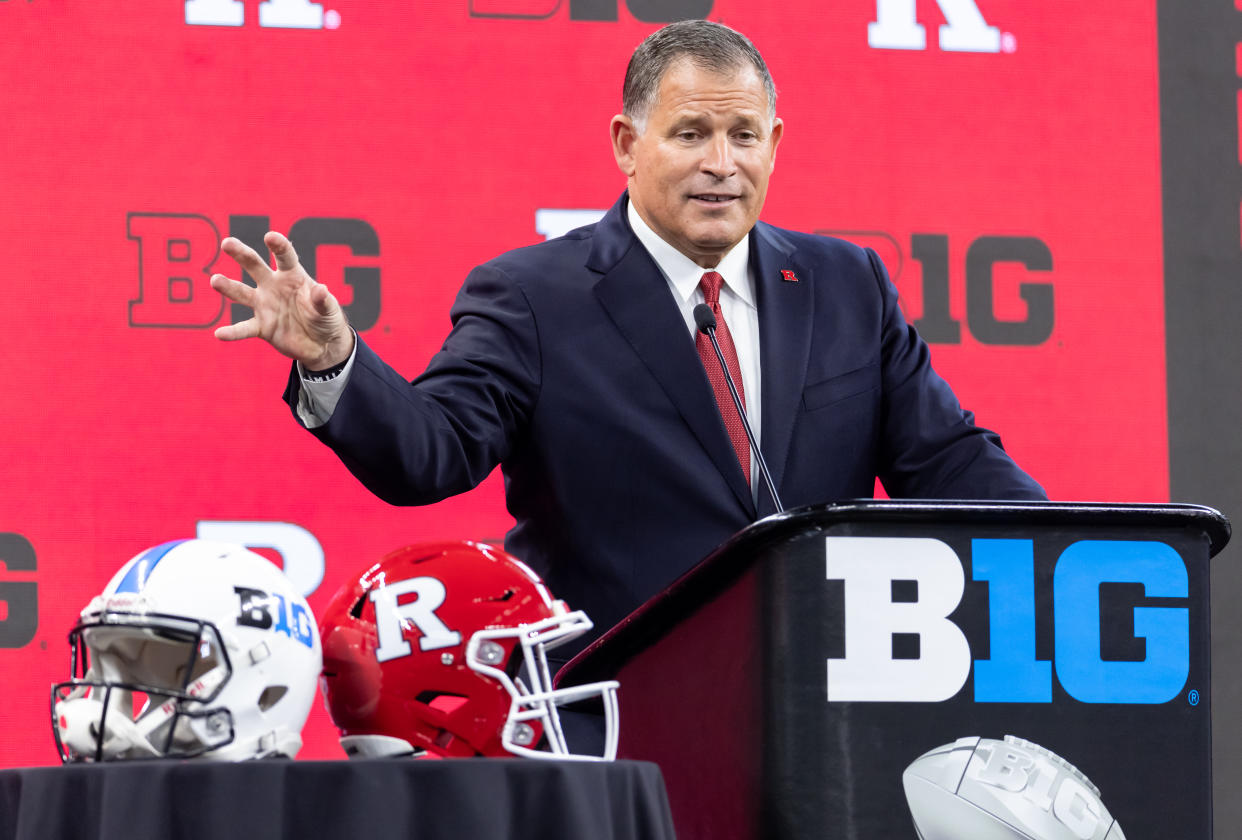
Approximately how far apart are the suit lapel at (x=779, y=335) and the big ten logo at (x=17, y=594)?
6.27ft

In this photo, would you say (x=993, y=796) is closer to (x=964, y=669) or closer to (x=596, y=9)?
(x=964, y=669)

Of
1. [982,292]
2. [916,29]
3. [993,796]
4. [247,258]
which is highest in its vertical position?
[916,29]

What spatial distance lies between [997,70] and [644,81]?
165cm

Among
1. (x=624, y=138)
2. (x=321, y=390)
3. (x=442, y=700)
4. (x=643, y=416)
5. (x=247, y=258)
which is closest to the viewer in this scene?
(x=442, y=700)

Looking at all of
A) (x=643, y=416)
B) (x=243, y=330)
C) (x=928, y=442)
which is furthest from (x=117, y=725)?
(x=928, y=442)

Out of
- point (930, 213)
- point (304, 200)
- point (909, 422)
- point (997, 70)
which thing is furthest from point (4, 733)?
point (997, 70)

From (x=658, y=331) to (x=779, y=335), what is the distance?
20cm

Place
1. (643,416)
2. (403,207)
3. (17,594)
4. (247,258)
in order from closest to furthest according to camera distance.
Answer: (247,258), (643,416), (17,594), (403,207)

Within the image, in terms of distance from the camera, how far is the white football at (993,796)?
5.02ft

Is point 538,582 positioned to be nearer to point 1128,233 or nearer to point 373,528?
point 373,528

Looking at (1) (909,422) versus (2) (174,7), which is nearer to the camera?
(1) (909,422)

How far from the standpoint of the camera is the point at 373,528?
3.48 meters

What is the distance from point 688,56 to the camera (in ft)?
7.80

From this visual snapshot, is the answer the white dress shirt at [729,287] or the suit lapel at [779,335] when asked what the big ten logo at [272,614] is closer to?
the suit lapel at [779,335]
